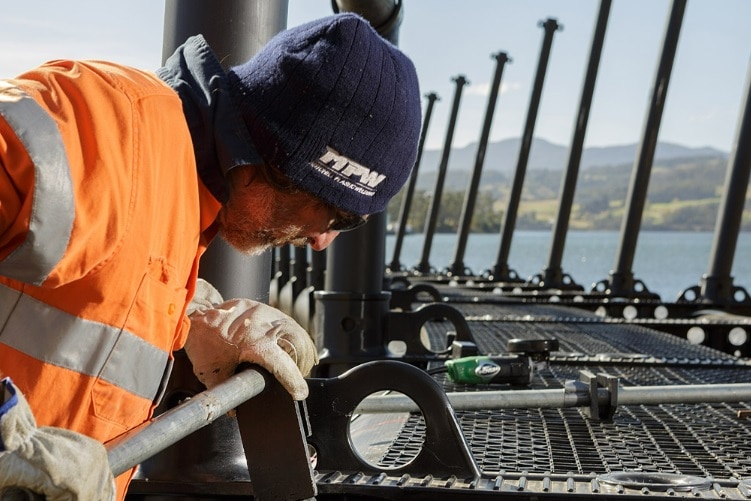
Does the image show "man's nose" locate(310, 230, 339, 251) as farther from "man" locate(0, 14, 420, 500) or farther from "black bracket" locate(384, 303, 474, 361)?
"black bracket" locate(384, 303, 474, 361)

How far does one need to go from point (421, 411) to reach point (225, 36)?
46.8 inches

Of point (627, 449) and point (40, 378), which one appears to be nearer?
point (40, 378)

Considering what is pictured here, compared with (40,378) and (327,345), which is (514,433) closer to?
(40,378)

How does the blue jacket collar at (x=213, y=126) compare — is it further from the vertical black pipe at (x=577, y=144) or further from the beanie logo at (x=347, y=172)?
the vertical black pipe at (x=577, y=144)

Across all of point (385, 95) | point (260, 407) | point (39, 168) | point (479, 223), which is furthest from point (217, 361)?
point (479, 223)

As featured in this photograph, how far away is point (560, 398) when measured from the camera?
363 cm

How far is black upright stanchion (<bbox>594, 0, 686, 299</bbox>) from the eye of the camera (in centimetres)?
1384

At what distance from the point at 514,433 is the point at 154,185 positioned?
1.93 meters

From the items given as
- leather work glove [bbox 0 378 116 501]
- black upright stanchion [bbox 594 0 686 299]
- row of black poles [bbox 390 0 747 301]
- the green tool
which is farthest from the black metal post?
leather work glove [bbox 0 378 116 501]

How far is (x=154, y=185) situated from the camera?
5.84 feet

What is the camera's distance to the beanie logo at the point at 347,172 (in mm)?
2199

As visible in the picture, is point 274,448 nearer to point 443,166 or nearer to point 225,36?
point 225,36

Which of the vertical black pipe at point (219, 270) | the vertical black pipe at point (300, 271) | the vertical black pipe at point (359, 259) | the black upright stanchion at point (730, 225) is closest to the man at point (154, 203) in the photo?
the vertical black pipe at point (219, 270)

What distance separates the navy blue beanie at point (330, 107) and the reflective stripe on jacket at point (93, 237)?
0.23 metres
